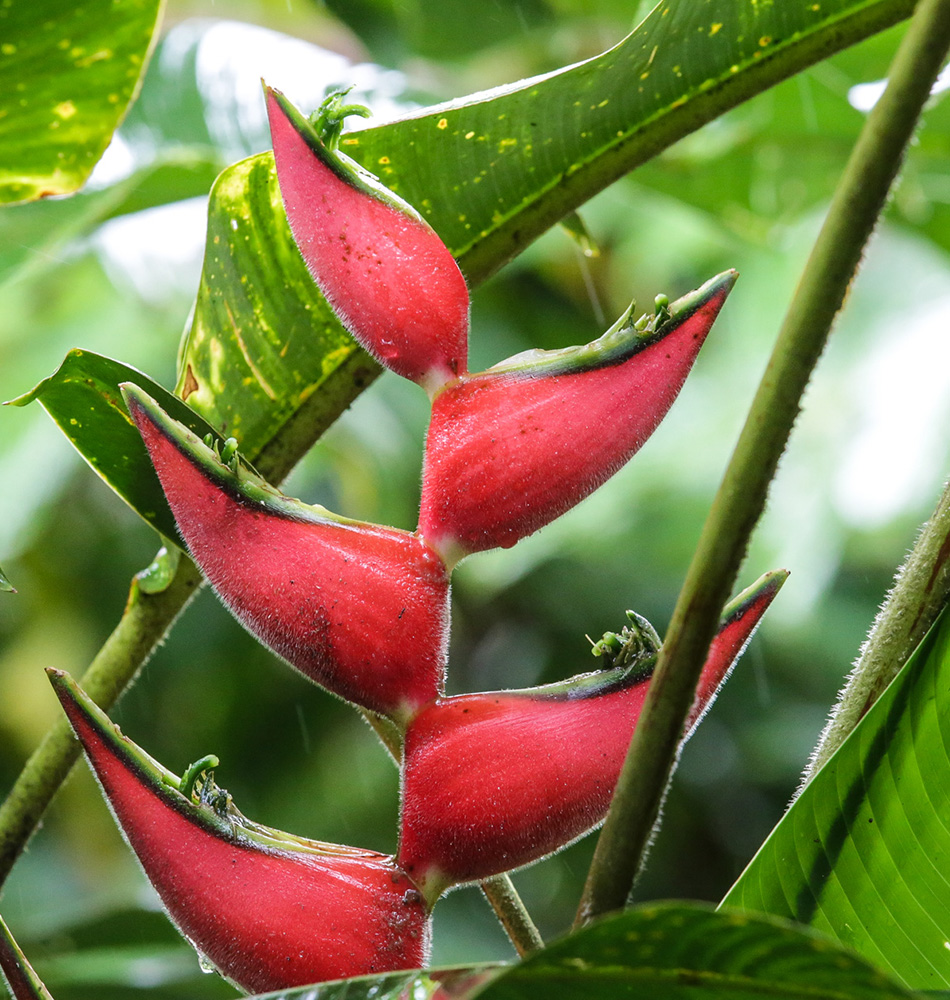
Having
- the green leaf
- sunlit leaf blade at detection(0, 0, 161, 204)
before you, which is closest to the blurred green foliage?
the green leaf

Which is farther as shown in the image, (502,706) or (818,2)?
(818,2)

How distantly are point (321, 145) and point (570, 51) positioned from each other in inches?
60.9

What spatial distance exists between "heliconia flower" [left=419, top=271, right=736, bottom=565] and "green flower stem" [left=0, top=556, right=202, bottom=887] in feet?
0.54

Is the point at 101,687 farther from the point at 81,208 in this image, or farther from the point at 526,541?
the point at 526,541

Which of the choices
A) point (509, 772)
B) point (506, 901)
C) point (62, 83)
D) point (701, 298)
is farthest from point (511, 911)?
point (62, 83)

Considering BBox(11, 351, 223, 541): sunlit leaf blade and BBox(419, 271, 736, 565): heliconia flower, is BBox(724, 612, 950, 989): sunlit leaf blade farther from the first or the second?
BBox(11, 351, 223, 541): sunlit leaf blade

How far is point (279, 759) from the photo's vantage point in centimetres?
208

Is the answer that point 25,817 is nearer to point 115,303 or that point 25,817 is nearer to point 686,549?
point 115,303

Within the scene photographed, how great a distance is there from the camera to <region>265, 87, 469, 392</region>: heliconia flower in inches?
13.8

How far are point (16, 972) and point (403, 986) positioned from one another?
0.46 feet

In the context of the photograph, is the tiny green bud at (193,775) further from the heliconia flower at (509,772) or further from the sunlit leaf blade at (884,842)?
the sunlit leaf blade at (884,842)

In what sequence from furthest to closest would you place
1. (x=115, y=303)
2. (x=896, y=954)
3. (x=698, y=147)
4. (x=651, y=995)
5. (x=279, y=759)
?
(x=279, y=759) < (x=115, y=303) < (x=698, y=147) < (x=896, y=954) < (x=651, y=995)

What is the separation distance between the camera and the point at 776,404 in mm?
270

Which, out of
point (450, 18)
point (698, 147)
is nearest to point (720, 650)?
point (698, 147)
